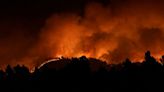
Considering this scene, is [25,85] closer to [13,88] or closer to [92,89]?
[13,88]

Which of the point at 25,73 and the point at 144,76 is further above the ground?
the point at 25,73

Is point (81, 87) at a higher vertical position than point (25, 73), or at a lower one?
lower

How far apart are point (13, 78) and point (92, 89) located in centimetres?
1461

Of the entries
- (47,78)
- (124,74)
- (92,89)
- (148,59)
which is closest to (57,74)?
(47,78)

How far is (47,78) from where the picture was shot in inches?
2977

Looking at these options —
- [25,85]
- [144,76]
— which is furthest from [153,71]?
[25,85]

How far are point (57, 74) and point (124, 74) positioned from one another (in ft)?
38.2

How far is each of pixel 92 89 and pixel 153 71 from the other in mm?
11135

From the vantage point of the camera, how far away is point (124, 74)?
78.6 metres

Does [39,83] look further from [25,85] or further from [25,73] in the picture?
[25,73]

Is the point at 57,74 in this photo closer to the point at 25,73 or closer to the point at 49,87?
the point at 49,87

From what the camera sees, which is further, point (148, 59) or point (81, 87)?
point (148, 59)

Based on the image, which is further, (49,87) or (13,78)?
(13,78)

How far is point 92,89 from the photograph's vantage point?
74.1 metres
